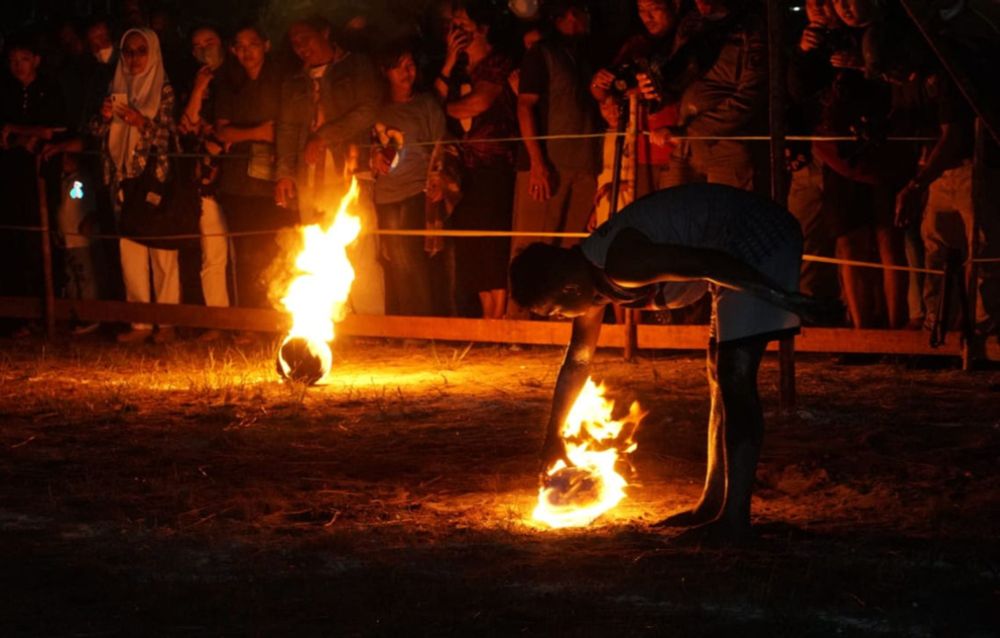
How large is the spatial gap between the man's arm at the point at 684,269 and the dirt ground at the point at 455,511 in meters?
1.07

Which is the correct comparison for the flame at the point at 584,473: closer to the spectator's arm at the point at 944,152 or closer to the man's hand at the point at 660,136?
the spectator's arm at the point at 944,152

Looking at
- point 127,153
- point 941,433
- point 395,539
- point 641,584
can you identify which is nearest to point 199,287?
point 127,153

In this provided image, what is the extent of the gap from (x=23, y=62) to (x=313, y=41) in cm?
317

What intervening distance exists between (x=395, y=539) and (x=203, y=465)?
2283mm

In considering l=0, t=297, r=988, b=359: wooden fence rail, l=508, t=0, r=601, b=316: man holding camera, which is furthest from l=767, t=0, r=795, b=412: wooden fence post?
l=508, t=0, r=601, b=316: man holding camera

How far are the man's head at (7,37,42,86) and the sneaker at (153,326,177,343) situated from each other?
259 centimetres

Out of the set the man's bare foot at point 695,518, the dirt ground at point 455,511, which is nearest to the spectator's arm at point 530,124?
the dirt ground at point 455,511

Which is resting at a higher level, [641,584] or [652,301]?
[652,301]

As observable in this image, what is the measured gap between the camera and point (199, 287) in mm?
17375

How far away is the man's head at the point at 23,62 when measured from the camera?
15.9 meters

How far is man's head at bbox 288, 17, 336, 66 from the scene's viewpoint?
47.3ft

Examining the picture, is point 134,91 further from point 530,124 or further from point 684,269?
point 684,269

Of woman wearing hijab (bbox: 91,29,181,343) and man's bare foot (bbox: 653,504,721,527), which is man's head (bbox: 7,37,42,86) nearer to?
woman wearing hijab (bbox: 91,29,181,343)

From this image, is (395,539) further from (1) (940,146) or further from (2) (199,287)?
(2) (199,287)
